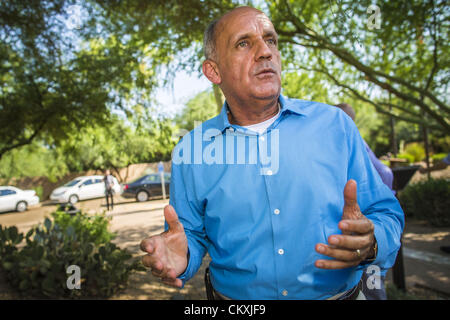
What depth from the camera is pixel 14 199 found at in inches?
843

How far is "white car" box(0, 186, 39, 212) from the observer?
68.9ft

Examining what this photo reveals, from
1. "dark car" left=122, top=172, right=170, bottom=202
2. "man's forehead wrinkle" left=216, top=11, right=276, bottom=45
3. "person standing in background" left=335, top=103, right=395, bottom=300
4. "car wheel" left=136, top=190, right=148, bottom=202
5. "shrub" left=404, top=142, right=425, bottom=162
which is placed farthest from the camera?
→ "shrub" left=404, top=142, right=425, bottom=162

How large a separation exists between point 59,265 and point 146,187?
13.7 meters

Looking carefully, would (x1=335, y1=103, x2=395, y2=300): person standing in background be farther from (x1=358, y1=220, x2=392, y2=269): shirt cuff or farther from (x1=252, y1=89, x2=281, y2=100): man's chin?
(x1=252, y1=89, x2=281, y2=100): man's chin

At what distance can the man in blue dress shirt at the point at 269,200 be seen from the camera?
4.86 ft

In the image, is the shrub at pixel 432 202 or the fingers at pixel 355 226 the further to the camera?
the shrub at pixel 432 202

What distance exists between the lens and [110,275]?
4645 mm

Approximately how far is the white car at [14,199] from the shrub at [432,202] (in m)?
23.3

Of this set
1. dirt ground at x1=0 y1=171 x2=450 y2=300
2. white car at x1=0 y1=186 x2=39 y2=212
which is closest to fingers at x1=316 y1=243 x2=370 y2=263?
dirt ground at x1=0 y1=171 x2=450 y2=300

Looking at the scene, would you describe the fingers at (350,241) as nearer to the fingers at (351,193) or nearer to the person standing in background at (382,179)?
the fingers at (351,193)

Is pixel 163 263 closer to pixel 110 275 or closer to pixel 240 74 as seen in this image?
pixel 240 74

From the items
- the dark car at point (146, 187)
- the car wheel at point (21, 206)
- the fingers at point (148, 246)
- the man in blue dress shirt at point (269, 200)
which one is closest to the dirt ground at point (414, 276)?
the man in blue dress shirt at point (269, 200)

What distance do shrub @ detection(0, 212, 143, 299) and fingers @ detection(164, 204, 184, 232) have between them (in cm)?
308

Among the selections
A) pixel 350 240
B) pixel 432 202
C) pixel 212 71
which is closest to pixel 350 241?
pixel 350 240
